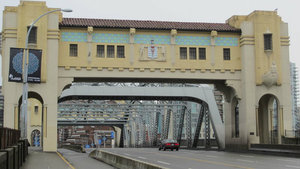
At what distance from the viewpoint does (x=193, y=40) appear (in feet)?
127

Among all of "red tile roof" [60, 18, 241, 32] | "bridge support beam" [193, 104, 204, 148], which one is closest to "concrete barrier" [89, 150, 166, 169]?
"red tile roof" [60, 18, 241, 32]

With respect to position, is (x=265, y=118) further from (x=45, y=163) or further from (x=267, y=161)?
(x=45, y=163)

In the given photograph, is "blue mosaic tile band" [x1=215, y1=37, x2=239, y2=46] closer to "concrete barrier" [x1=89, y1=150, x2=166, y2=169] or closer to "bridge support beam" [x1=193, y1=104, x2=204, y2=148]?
"concrete barrier" [x1=89, y1=150, x2=166, y2=169]

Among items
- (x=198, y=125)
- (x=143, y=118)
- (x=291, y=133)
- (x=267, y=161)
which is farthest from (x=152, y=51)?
(x=143, y=118)

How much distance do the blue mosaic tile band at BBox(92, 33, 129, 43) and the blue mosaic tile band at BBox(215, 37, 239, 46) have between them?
7730 millimetres

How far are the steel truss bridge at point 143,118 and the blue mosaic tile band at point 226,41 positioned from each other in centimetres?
1382

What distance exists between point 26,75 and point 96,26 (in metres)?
10.0

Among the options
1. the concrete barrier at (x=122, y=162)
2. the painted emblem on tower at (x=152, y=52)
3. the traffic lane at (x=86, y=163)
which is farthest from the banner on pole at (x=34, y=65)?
the painted emblem on tower at (x=152, y=52)

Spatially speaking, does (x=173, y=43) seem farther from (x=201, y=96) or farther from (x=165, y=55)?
(x=201, y=96)

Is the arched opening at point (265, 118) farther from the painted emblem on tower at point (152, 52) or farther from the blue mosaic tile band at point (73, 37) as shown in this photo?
the blue mosaic tile band at point (73, 37)

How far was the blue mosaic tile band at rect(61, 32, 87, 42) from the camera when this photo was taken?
3703 centimetres

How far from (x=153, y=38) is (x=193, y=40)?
343 centimetres

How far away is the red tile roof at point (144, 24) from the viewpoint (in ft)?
122

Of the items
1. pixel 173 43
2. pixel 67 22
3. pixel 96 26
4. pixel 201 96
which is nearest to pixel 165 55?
pixel 173 43
